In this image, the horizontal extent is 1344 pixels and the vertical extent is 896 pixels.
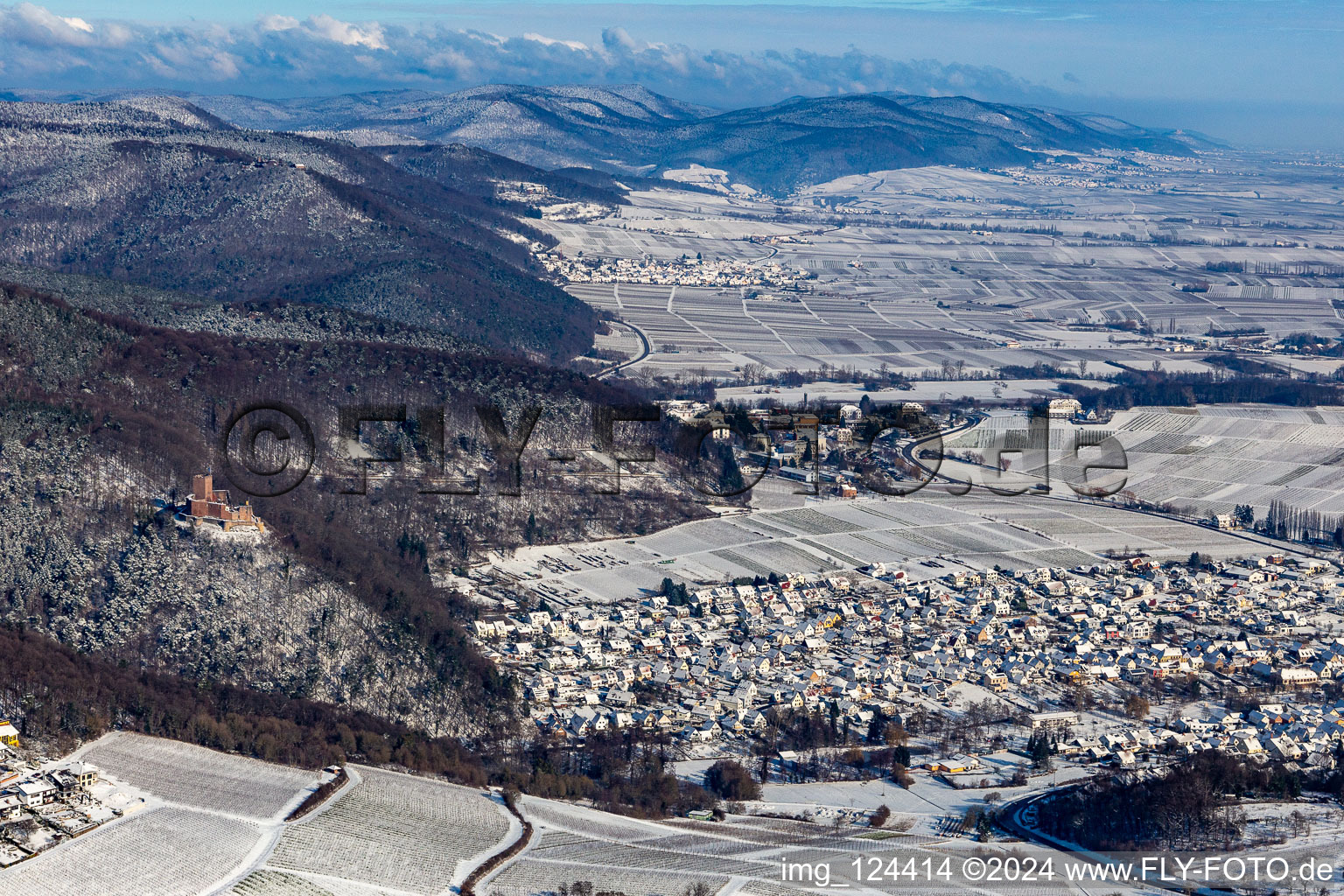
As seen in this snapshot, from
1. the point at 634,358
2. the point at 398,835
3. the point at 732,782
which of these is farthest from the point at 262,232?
the point at 398,835

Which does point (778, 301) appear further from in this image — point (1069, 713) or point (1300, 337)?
point (1069, 713)

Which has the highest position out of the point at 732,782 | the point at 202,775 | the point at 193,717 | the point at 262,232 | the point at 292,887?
the point at 262,232

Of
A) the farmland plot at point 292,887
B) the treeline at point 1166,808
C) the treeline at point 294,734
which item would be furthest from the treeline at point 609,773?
the treeline at point 1166,808

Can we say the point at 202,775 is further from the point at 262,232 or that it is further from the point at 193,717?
the point at 262,232

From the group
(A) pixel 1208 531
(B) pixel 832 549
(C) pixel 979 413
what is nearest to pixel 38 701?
(B) pixel 832 549

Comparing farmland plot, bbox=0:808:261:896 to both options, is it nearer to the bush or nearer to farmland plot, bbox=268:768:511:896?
farmland plot, bbox=268:768:511:896

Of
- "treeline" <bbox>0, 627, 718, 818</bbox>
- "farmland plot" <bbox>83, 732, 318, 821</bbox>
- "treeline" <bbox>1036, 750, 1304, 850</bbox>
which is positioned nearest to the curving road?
"treeline" <bbox>0, 627, 718, 818</bbox>

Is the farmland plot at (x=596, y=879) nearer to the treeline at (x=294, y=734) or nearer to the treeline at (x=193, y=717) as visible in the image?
the treeline at (x=294, y=734)
